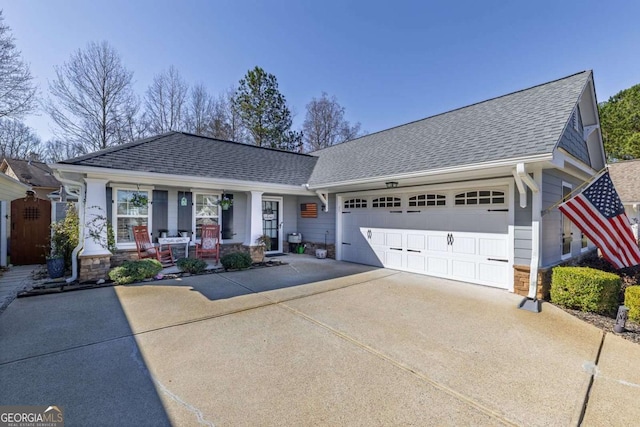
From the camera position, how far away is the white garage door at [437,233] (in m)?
5.87

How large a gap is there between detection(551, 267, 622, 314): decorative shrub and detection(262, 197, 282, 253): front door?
27.1ft

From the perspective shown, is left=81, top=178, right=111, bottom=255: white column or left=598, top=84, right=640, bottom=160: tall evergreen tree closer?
left=81, top=178, right=111, bottom=255: white column

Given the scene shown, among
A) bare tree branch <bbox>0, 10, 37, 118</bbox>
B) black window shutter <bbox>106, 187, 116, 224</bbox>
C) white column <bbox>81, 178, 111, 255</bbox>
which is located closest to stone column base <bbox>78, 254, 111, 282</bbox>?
white column <bbox>81, 178, 111, 255</bbox>

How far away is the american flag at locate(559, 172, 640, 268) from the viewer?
16.1ft

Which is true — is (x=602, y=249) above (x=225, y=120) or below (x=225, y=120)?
below

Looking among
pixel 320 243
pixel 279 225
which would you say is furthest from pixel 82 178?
pixel 320 243

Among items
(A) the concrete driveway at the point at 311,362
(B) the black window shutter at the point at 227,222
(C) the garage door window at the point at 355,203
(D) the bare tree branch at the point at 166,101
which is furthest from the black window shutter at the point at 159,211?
(D) the bare tree branch at the point at 166,101

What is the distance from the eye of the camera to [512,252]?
18.1 ft

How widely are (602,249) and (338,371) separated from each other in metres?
5.45

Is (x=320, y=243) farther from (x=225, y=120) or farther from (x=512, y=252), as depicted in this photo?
(x=225, y=120)

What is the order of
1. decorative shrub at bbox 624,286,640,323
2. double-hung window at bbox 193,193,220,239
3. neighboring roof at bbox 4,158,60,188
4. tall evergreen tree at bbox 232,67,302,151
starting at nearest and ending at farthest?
decorative shrub at bbox 624,286,640,323 → double-hung window at bbox 193,193,220,239 → neighboring roof at bbox 4,158,60,188 → tall evergreen tree at bbox 232,67,302,151

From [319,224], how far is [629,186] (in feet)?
49.0

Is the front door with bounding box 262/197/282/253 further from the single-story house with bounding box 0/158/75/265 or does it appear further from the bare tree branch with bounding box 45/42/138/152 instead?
the bare tree branch with bounding box 45/42/138/152

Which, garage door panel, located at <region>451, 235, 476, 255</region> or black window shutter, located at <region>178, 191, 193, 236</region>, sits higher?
black window shutter, located at <region>178, 191, 193, 236</region>
